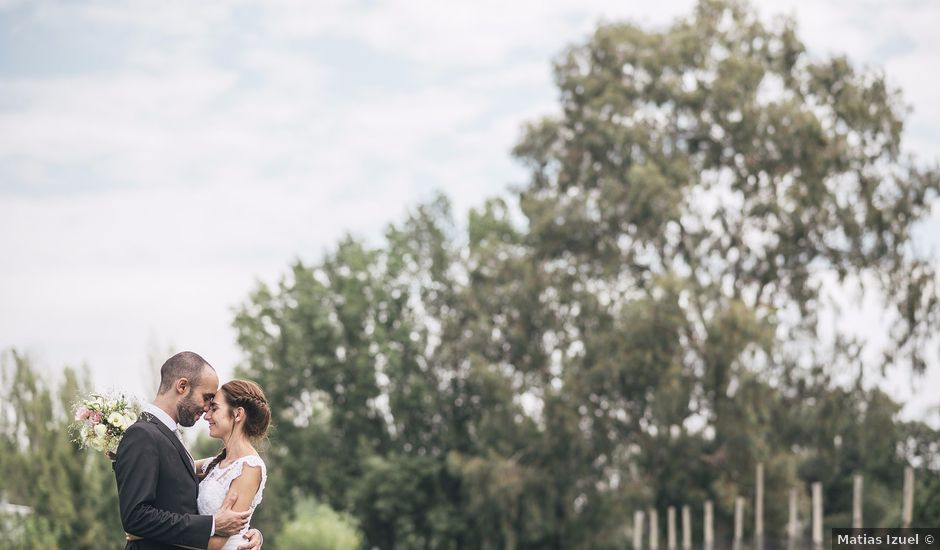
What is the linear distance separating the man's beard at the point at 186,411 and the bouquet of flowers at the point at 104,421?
0.36 metres

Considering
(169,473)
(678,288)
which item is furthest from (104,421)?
(678,288)

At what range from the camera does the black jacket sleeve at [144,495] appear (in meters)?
5.39

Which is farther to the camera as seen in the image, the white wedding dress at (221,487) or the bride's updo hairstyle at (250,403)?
the bride's updo hairstyle at (250,403)

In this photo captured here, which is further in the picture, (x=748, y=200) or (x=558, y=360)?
(x=558, y=360)

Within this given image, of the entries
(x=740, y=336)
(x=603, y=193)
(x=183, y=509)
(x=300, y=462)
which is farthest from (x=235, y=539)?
(x=300, y=462)

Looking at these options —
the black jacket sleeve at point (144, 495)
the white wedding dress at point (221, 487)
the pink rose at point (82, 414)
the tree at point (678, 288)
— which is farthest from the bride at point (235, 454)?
the tree at point (678, 288)

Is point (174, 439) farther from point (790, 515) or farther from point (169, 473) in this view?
point (790, 515)

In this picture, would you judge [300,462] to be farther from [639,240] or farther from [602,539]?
[639,240]

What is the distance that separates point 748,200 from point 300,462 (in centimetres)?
1610

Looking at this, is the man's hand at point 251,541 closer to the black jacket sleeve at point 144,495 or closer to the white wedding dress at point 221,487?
the white wedding dress at point 221,487

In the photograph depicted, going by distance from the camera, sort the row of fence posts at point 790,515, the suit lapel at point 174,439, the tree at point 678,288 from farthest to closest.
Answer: the tree at point 678,288 → the row of fence posts at point 790,515 → the suit lapel at point 174,439

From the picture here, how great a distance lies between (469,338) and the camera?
34.2m

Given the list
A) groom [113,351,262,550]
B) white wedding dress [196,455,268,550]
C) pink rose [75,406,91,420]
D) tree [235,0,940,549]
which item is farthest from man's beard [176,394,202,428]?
tree [235,0,940,549]

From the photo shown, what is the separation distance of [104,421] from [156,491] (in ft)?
2.01
